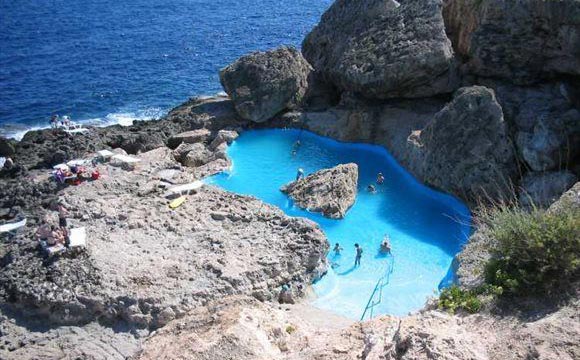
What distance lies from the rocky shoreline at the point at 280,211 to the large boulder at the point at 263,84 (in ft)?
0.33

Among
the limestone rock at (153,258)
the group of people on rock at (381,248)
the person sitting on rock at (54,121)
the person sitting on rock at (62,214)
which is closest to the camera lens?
the limestone rock at (153,258)

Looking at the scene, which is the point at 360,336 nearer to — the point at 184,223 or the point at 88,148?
the point at 184,223

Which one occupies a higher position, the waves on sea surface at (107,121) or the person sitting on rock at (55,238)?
the person sitting on rock at (55,238)

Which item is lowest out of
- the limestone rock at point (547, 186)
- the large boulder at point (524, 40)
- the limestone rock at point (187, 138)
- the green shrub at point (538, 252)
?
the limestone rock at point (187, 138)

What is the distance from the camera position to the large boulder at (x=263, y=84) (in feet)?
128

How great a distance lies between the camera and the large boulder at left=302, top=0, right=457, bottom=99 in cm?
3428

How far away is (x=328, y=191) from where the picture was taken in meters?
29.6

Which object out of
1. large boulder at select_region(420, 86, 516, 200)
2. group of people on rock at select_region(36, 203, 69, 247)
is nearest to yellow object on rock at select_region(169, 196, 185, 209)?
group of people on rock at select_region(36, 203, 69, 247)

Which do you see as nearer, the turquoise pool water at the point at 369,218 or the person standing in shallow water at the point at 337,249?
the turquoise pool water at the point at 369,218

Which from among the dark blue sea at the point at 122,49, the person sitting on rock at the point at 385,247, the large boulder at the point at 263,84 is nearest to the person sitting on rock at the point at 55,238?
the person sitting on rock at the point at 385,247

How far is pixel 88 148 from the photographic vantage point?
34.5 meters

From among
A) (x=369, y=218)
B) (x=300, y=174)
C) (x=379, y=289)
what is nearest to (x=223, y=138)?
(x=300, y=174)

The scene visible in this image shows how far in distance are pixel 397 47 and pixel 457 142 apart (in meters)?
8.59

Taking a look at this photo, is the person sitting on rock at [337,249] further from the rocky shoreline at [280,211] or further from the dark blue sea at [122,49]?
the dark blue sea at [122,49]
